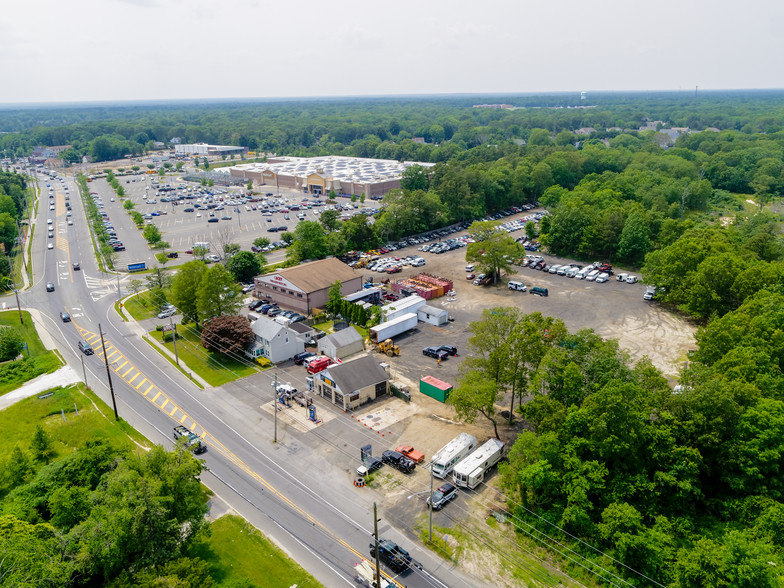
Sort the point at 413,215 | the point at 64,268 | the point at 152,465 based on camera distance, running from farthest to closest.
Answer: the point at 413,215 → the point at 64,268 → the point at 152,465

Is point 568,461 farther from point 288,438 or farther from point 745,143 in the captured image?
point 745,143

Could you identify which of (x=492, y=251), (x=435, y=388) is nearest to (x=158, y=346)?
(x=435, y=388)

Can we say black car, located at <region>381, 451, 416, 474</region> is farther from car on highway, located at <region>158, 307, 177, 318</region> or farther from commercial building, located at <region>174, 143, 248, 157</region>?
commercial building, located at <region>174, 143, 248, 157</region>

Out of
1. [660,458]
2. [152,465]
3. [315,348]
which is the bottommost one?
[315,348]

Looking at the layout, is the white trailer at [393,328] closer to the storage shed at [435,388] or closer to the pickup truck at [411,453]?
the storage shed at [435,388]

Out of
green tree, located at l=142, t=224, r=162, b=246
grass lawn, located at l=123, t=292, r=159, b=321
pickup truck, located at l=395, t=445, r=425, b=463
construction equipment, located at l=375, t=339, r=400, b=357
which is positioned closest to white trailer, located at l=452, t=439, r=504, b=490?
pickup truck, located at l=395, t=445, r=425, b=463

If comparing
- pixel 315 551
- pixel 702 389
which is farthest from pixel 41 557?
pixel 702 389
